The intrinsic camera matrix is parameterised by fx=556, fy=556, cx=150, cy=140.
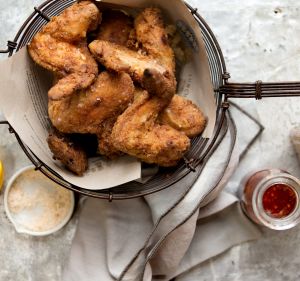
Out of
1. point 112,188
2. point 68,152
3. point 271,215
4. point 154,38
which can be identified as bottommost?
point 271,215

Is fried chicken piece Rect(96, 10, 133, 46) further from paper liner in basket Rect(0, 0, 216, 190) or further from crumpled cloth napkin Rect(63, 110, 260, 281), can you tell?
crumpled cloth napkin Rect(63, 110, 260, 281)

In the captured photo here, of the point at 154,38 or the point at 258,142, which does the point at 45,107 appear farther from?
the point at 258,142

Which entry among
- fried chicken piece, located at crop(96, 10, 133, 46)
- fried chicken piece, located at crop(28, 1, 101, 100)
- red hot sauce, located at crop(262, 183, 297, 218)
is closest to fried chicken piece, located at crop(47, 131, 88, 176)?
fried chicken piece, located at crop(28, 1, 101, 100)

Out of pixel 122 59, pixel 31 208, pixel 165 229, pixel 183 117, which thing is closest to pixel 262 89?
pixel 183 117

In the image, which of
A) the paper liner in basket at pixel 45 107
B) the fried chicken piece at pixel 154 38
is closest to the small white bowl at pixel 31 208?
the paper liner in basket at pixel 45 107

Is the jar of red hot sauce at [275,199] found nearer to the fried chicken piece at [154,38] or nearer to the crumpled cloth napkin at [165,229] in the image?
the crumpled cloth napkin at [165,229]
